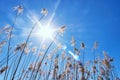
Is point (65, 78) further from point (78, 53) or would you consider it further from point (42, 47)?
point (42, 47)

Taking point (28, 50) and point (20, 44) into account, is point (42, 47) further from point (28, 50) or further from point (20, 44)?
point (20, 44)

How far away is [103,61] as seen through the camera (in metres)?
8.55

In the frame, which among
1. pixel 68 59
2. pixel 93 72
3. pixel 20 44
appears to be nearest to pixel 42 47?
pixel 20 44

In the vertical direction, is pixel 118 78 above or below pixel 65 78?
above

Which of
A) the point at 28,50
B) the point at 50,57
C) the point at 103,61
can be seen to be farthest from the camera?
the point at 103,61

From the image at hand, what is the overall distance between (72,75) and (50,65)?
1.34 m

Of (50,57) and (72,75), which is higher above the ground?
(50,57)

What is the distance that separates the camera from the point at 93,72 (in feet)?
28.7

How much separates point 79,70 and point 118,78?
2220 millimetres

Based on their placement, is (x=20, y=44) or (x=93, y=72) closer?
(x=20, y=44)

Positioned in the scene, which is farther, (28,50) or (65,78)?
(65,78)

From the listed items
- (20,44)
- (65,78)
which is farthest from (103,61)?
(20,44)

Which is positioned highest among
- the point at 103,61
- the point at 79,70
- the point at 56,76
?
the point at 103,61

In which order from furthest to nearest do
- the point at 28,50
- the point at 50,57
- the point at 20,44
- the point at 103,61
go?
the point at 103,61, the point at 50,57, the point at 28,50, the point at 20,44
